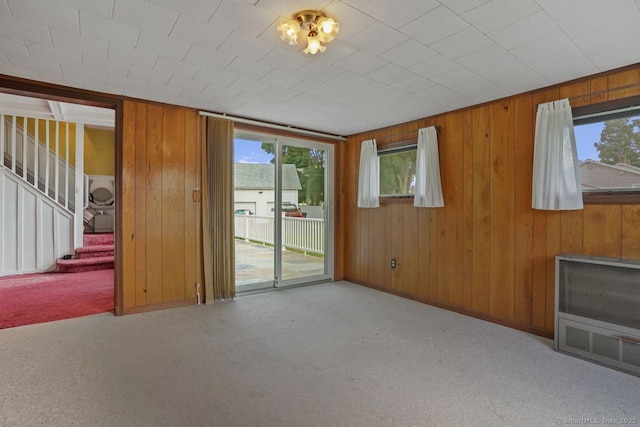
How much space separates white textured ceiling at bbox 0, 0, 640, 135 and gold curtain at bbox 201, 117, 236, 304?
0.56 meters

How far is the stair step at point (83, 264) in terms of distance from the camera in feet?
16.9

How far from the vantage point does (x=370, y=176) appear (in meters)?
4.53

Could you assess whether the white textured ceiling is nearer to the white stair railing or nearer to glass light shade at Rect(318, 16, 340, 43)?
glass light shade at Rect(318, 16, 340, 43)

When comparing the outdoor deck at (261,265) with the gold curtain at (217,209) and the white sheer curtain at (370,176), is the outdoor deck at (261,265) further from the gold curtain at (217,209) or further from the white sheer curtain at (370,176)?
the white sheer curtain at (370,176)

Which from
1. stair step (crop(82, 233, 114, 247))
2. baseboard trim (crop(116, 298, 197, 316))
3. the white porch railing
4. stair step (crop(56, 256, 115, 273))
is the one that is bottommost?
baseboard trim (crop(116, 298, 197, 316))

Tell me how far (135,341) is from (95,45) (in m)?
2.29

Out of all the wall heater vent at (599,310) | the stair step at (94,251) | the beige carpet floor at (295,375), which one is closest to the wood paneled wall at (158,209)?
the beige carpet floor at (295,375)

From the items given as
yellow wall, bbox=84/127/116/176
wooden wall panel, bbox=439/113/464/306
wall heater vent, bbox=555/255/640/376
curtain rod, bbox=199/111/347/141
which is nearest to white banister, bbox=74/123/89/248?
yellow wall, bbox=84/127/116/176

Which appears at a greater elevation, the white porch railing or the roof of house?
the roof of house

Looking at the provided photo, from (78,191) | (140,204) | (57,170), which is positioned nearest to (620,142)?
(140,204)

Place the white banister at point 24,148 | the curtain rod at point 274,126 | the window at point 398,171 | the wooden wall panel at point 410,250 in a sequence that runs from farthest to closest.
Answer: the white banister at point 24,148
the window at point 398,171
the wooden wall panel at point 410,250
the curtain rod at point 274,126

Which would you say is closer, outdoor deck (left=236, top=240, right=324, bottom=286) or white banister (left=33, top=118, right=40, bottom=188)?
outdoor deck (left=236, top=240, right=324, bottom=286)

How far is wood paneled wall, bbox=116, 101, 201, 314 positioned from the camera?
333 cm

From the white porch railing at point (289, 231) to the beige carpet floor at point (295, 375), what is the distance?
1.50 metres
